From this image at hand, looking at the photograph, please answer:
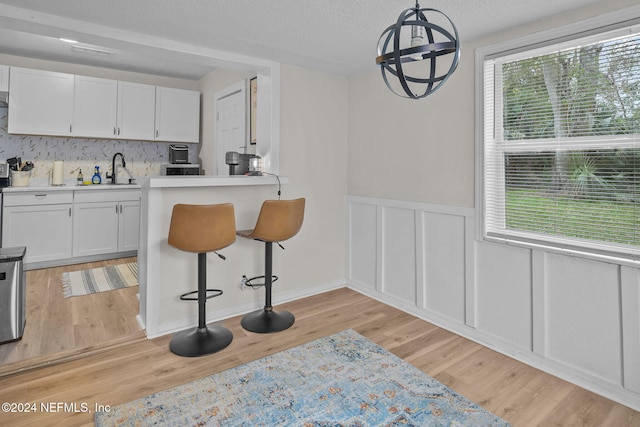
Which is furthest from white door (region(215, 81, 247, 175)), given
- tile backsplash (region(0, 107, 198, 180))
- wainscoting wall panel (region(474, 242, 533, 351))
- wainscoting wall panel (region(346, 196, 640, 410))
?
wainscoting wall panel (region(474, 242, 533, 351))

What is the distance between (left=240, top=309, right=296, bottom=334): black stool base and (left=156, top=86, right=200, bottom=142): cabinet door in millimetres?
3182

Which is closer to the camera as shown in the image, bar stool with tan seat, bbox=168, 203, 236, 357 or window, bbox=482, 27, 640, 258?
window, bbox=482, 27, 640, 258

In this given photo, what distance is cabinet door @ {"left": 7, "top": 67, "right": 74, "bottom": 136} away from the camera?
13.8 ft

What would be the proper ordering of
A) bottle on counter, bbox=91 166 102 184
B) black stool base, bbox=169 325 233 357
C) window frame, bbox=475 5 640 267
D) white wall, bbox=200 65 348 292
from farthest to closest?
bottle on counter, bbox=91 166 102 184 → white wall, bbox=200 65 348 292 → black stool base, bbox=169 325 233 357 → window frame, bbox=475 5 640 267

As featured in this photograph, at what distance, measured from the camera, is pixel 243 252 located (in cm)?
324

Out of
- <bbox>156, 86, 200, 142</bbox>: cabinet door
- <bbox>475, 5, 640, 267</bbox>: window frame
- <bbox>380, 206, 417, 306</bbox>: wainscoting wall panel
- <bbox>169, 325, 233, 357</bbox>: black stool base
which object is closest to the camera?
<bbox>475, 5, 640, 267</bbox>: window frame

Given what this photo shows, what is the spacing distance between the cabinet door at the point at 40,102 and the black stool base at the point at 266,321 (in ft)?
11.5

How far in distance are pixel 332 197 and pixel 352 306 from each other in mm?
1141

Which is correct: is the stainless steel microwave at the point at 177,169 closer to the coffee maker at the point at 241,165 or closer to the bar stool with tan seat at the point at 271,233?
the coffee maker at the point at 241,165

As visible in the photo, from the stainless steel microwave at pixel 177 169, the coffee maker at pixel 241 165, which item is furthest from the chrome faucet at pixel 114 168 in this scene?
the coffee maker at pixel 241 165

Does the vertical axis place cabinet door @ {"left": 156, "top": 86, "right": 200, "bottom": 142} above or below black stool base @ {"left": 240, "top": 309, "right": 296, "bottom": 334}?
above

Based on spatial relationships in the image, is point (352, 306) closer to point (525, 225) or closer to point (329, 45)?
point (525, 225)

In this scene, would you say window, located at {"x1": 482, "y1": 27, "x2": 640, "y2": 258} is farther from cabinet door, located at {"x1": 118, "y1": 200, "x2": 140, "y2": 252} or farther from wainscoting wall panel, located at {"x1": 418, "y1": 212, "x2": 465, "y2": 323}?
cabinet door, located at {"x1": 118, "y1": 200, "x2": 140, "y2": 252}

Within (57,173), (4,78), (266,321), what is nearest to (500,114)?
(266,321)
